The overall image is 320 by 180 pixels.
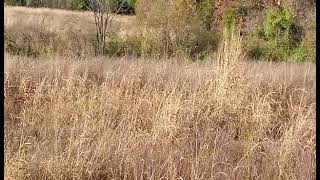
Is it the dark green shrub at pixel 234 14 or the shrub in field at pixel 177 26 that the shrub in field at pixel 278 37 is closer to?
the dark green shrub at pixel 234 14

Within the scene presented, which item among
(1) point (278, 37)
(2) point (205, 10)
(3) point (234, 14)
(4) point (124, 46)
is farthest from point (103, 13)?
(1) point (278, 37)

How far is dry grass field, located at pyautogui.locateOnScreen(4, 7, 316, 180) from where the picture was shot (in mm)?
2301

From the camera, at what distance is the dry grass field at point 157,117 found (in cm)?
230

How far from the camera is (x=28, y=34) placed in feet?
6.73

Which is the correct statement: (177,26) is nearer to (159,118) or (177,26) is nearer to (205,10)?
(205,10)

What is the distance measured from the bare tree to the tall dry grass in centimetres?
23

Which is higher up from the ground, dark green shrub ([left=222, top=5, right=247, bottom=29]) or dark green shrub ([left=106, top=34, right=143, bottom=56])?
dark green shrub ([left=222, top=5, right=247, bottom=29])

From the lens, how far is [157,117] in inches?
109

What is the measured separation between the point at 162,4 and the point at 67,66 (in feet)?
2.72

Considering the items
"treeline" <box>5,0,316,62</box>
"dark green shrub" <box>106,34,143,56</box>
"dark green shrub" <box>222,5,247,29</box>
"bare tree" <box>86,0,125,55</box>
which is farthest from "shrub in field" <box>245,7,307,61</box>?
"bare tree" <box>86,0,125,55</box>

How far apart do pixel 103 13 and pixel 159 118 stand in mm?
686

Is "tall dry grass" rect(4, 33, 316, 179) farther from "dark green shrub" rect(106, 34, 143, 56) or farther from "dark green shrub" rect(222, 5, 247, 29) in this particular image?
"dark green shrub" rect(222, 5, 247, 29)

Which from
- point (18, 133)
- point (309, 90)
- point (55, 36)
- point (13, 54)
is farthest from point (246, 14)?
point (18, 133)
